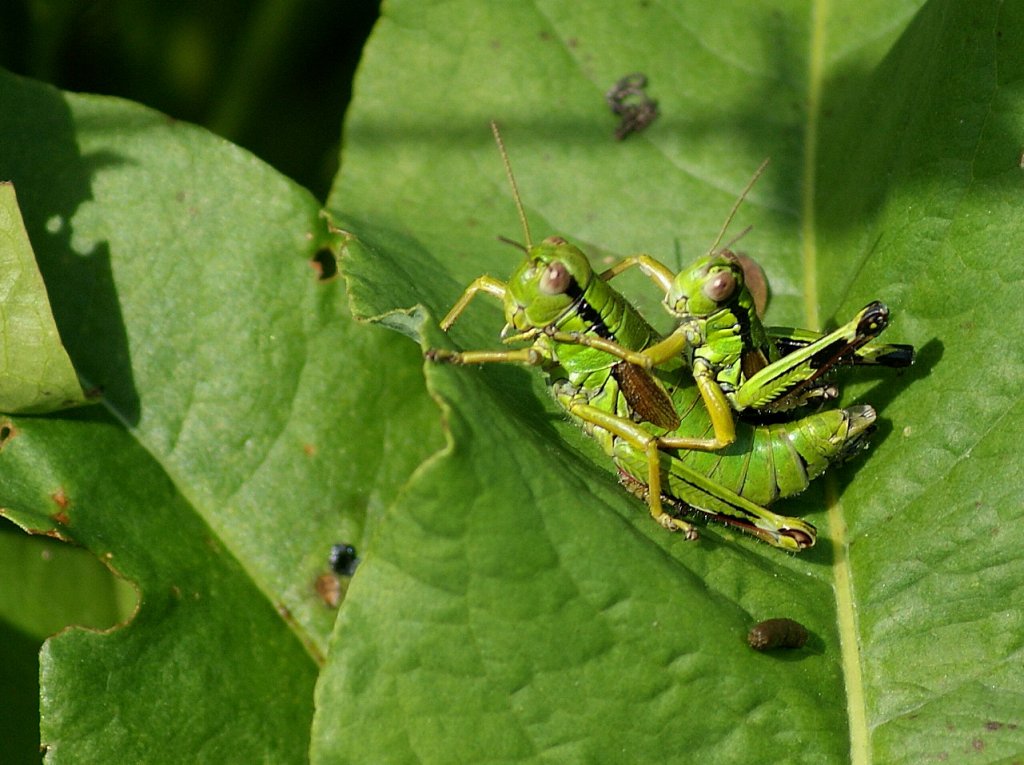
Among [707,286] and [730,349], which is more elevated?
[707,286]

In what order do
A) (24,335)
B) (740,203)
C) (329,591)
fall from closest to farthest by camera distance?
1. (24,335)
2. (329,591)
3. (740,203)

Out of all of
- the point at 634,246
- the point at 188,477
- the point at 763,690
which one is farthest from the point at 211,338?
the point at 763,690

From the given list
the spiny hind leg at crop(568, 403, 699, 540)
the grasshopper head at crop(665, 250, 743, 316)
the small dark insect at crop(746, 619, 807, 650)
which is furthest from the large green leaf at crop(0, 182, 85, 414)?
the small dark insect at crop(746, 619, 807, 650)

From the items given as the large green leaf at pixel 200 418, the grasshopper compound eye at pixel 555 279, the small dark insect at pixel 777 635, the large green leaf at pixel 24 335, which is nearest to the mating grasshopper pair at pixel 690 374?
the grasshopper compound eye at pixel 555 279

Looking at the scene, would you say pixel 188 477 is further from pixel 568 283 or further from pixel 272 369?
pixel 568 283

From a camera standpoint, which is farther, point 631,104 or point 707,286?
point 631,104

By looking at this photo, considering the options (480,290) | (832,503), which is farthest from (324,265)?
(832,503)

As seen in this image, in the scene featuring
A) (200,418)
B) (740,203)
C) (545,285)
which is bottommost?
(200,418)

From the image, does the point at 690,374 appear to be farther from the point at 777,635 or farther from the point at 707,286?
the point at 777,635
